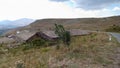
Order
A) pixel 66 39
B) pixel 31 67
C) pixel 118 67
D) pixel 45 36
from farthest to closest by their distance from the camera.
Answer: pixel 45 36 → pixel 66 39 → pixel 31 67 → pixel 118 67

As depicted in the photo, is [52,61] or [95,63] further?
[52,61]

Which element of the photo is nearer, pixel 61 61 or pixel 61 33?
pixel 61 61

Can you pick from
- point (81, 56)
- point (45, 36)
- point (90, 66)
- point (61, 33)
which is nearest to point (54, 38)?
point (45, 36)

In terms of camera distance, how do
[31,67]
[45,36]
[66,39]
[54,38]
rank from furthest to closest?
1. [45,36]
2. [54,38]
3. [66,39]
4. [31,67]

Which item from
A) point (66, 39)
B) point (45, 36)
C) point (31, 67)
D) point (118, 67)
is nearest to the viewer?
point (118, 67)

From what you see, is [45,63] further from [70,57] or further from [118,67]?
[118,67]

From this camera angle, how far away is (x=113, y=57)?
19.4 metres

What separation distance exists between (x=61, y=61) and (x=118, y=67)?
180 inches

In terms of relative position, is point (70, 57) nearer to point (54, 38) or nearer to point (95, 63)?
point (95, 63)

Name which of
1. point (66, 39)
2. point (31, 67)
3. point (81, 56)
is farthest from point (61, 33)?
point (31, 67)

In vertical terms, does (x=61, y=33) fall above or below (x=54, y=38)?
above

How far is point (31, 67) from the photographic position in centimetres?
1741

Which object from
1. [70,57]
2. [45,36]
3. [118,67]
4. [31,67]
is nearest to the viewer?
[118,67]

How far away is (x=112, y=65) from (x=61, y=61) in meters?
4.09
